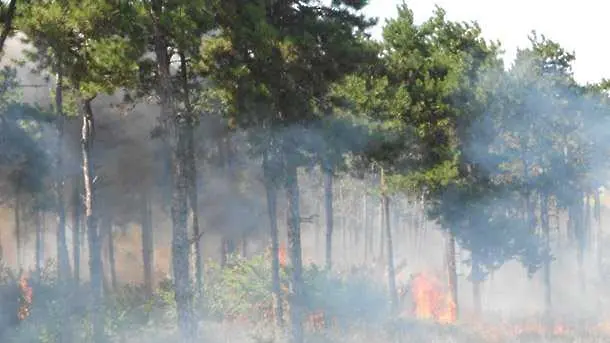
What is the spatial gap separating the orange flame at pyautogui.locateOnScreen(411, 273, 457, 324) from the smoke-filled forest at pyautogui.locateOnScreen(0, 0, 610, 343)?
25 cm

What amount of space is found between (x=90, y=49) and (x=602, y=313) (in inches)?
1160

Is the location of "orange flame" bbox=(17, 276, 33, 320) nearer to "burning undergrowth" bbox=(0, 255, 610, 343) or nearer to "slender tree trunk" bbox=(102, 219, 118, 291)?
"burning undergrowth" bbox=(0, 255, 610, 343)

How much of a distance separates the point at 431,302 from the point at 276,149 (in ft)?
67.6

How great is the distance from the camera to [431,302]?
117ft

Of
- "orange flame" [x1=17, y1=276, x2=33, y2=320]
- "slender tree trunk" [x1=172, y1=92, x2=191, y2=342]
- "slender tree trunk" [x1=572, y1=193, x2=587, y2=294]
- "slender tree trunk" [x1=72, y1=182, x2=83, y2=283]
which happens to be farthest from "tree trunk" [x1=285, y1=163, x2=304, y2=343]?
"slender tree trunk" [x1=572, y1=193, x2=587, y2=294]

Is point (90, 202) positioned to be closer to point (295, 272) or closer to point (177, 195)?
point (177, 195)

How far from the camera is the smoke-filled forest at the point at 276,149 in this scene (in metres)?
16.4

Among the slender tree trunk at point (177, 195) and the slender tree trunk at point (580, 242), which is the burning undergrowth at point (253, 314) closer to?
the slender tree trunk at point (177, 195)

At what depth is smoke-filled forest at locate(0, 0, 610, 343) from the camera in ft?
53.9

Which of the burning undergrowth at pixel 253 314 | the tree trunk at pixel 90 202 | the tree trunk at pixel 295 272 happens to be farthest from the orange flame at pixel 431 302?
the tree trunk at pixel 90 202

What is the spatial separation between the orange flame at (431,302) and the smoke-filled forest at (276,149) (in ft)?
0.81

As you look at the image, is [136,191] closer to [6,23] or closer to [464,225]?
[464,225]

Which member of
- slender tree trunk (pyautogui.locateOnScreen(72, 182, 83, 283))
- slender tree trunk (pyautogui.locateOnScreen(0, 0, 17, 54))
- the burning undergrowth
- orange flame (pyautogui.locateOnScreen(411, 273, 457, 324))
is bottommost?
orange flame (pyautogui.locateOnScreen(411, 273, 457, 324))

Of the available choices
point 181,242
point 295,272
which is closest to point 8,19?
point 181,242
